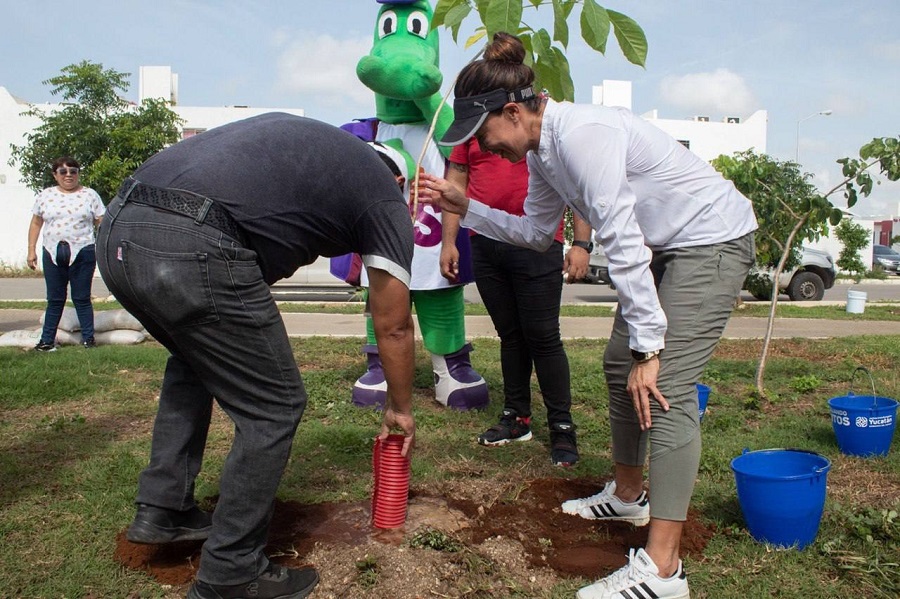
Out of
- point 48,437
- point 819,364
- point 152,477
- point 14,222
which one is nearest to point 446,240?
point 152,477

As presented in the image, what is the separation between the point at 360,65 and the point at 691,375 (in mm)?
2808

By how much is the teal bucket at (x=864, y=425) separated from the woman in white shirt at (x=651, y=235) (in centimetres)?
157

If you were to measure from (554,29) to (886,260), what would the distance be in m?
34.2

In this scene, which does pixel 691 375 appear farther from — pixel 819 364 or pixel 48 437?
pixel 819 364

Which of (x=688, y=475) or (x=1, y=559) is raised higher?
(x=688, y=475)

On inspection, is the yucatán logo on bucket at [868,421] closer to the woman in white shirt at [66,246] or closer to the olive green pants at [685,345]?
the olive green pants at [685,345]

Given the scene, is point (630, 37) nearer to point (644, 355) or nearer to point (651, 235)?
point (651, 235)

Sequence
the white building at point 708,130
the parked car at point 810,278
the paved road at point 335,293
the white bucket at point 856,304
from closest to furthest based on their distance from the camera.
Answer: the white bucket at point 856,304 → the parked car at point 810,278 → the paved road at point 335,293 → the white building at point 708,130

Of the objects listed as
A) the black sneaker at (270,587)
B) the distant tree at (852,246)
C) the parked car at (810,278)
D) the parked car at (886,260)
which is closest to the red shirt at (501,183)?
the black sneaker at (270,587)

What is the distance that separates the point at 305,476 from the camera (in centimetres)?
364

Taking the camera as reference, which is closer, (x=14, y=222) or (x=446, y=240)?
(x=446, y=240)

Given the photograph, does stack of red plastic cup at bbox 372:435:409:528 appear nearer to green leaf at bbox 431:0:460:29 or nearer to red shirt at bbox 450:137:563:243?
green leaf at bbox 431:0:460:29

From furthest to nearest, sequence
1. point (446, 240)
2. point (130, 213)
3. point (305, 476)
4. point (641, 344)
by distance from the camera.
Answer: point (446, 240), point (305, 476), point (641, 344), point (130, 213)

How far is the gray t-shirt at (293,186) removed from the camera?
2209 mm
